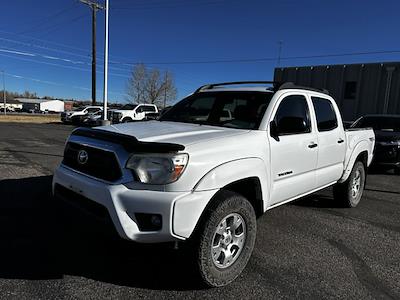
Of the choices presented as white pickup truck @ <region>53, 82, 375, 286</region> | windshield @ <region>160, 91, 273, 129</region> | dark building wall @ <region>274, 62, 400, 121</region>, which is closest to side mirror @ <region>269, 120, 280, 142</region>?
white pickup truck @ <region>53, 82, 375, 286</region>

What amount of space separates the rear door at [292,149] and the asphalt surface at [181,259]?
2.17 feet

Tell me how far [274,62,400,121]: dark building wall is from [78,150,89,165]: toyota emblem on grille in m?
21.0

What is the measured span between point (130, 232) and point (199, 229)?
0.55 meters

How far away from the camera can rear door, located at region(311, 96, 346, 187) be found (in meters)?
Answer: 5.03

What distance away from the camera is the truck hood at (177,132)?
3.40m

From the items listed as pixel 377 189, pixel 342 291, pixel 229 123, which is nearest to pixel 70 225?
pixel 229 123

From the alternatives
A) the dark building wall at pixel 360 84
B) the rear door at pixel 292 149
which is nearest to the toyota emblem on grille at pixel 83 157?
the rear door at pixel 292 149

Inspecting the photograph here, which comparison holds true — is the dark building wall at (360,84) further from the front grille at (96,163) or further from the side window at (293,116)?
the front grille at (96,163)

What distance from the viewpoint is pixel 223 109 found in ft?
15.5

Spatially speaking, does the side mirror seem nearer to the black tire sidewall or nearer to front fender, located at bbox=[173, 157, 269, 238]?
front fender, located at bbox=[173, 157, 269, 238]

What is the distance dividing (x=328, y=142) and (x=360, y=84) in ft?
64.1

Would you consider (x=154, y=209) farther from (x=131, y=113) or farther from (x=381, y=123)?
(x=131, y=113)

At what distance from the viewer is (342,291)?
3.43 metres

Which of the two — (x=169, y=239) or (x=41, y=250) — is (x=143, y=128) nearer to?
(x=169, y=239)
